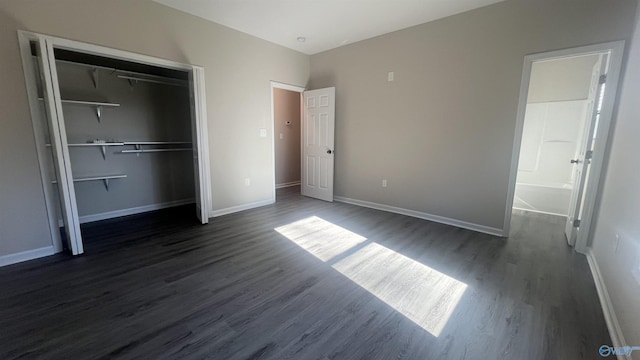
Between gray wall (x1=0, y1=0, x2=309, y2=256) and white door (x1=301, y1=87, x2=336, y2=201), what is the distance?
0.57m

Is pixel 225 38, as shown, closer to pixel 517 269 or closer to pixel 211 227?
pixel 211 227

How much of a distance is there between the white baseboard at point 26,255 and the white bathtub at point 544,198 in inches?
262

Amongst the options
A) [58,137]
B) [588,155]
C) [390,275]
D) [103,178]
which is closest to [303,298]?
[390,275]

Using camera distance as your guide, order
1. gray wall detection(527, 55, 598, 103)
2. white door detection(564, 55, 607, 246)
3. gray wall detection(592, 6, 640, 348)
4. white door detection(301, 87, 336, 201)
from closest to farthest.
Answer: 1. gray wall detection(592, 6, 640, 348)
2. white door detection(564, 55, 607, 246)
3. white door detection(301, 87, 336, 201)
4. gray wall detection(527, 55, 598, 103)

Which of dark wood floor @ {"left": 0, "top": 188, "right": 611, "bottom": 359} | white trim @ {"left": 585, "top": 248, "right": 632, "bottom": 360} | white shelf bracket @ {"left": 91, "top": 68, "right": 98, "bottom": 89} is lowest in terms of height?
dark wood floor @ {"left": 0, "top": 188, "right": 611, "bottom": 359}

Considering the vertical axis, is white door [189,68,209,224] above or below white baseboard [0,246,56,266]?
above

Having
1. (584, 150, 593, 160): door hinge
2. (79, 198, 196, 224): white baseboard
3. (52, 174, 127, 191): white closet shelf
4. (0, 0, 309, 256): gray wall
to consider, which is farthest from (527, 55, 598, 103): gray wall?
(52, 174, 127, 191): white closet shelf

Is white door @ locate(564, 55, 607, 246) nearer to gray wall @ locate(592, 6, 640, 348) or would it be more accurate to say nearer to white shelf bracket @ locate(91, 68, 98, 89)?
gray wall @ locate(592, 6, 640, 348)

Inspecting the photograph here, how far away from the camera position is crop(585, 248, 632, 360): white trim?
1.57m

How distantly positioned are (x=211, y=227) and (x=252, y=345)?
229 cm

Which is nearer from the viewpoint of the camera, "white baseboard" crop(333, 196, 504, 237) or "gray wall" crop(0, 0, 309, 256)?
"gray wall" crop(0, 0, 309, 256)

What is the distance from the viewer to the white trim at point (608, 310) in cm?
157

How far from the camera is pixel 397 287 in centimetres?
218

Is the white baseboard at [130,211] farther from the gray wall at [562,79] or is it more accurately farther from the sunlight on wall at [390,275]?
the gray wall at [562,79]
